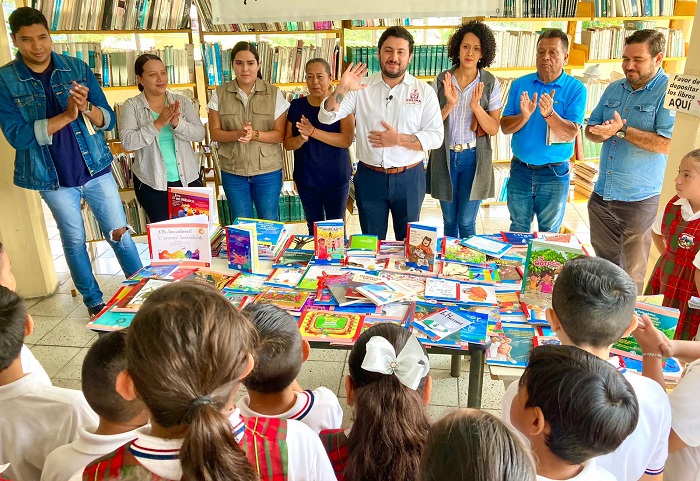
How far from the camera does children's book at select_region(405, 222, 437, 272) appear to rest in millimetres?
2619

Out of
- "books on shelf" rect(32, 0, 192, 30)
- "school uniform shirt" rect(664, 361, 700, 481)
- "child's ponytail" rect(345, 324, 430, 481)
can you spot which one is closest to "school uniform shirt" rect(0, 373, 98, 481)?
"child's ponytail" rect(345, 324, 430, 481)

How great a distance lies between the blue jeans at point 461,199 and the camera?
3.54 meters

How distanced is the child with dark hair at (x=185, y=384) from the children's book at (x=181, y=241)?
160 centimetres

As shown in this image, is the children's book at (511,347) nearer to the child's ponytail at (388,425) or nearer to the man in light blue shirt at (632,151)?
the child's ponytail at (388,425)

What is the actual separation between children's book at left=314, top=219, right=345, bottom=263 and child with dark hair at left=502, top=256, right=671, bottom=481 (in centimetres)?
126

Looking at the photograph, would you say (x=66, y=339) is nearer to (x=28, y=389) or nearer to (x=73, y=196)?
(x=73, y=196)

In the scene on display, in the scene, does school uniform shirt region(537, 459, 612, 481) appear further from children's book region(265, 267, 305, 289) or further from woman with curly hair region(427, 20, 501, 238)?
woman with curly hair region(427, 20, 501, 238)

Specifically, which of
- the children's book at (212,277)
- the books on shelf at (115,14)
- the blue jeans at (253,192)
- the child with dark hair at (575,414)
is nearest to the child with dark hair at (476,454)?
the child with dark hair at (575,414)

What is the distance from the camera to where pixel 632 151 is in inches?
125

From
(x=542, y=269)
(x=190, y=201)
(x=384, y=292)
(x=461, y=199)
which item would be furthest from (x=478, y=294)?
(x=190, y=201)

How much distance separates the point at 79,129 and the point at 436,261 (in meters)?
2.23

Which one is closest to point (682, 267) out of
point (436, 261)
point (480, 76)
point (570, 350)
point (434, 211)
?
point (436, 261)

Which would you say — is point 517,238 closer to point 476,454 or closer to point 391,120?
point 391,120

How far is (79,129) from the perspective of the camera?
10.8 ft
